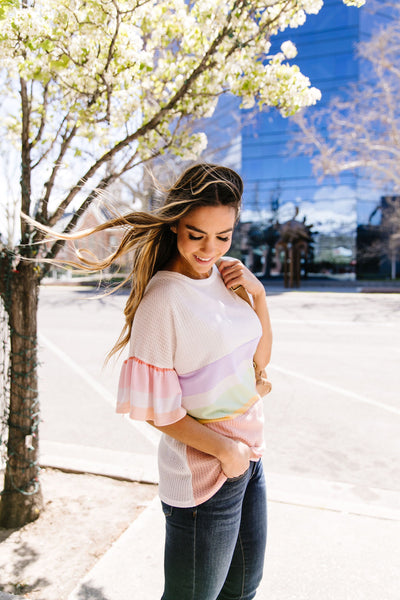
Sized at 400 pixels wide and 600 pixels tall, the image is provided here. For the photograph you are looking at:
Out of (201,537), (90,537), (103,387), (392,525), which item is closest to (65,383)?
(103,387)

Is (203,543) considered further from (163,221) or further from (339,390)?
(339,390)

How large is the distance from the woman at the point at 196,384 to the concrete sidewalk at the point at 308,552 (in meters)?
1.01

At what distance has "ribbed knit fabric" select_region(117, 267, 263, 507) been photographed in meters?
1.30

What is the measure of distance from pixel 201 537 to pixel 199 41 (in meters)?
2.74

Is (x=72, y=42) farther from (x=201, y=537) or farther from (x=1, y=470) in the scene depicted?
(x=1, y=470)

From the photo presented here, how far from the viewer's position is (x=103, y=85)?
292cm

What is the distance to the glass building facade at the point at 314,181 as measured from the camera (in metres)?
28.3

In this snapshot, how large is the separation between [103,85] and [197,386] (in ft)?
7.54

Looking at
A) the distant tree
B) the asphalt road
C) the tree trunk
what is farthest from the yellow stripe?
the distant tree

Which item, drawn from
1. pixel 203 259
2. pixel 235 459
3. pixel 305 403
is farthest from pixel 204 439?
pixel 305 403

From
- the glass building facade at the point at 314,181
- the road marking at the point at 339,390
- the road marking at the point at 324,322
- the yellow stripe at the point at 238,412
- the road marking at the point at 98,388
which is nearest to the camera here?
the yellow stripe at the point at 238,412

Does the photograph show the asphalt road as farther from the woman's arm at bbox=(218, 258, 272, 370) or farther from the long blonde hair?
the woman's arm at bbox=(218, 258, 272, 370)

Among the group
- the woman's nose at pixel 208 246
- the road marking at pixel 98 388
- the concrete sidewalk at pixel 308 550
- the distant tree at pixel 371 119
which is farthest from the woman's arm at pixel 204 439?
the distant tree at pixel 371 119

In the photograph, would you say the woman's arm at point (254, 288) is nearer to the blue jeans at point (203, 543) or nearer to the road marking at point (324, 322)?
the blue jeans at point (203, 543)
